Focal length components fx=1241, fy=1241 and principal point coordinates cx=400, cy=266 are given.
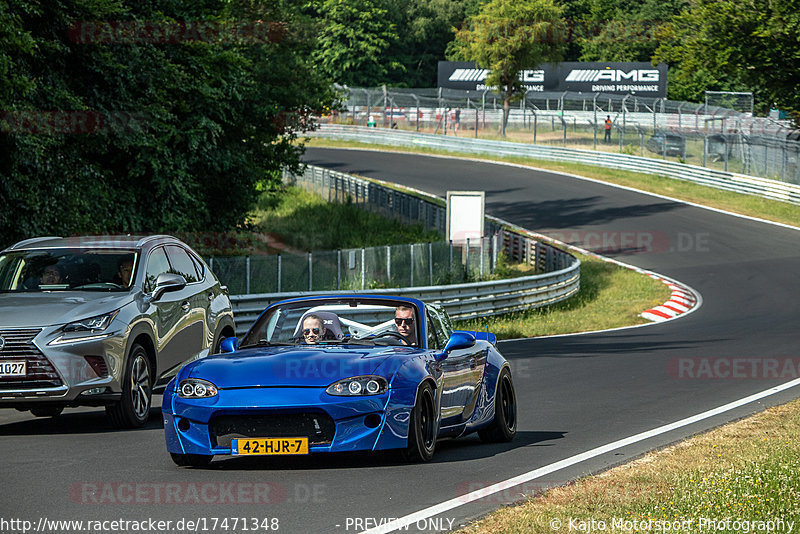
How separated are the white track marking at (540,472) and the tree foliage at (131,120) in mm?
11756

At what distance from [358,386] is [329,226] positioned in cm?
3693

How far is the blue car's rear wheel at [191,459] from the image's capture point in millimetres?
8586

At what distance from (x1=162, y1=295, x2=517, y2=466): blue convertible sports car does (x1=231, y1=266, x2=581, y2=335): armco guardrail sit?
1140 cm

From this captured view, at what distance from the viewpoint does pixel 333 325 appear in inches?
373

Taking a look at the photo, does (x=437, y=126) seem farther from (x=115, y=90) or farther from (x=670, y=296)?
(x=115, y=90)

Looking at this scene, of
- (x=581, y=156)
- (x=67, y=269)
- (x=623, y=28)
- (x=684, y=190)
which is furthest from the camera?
(x=623, y=28)

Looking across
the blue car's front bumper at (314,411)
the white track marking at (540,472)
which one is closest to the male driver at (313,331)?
the blue car's front bumper at (314,411)

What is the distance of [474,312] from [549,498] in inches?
741

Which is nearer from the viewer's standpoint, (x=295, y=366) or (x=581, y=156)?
(x=295, y=366)

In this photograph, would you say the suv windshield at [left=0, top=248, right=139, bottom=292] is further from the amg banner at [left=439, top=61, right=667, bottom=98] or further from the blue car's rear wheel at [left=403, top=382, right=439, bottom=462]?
the amg banner at [left=439, top=61, right=667, bottom=98]

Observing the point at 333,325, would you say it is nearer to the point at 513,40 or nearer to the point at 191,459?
the point at 191,459

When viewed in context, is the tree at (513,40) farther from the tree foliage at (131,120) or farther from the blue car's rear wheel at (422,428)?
the blue car's rear wheel at (422,428)

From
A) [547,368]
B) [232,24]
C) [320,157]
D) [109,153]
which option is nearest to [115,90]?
[109,153]

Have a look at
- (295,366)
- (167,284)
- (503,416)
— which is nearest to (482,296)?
(167,284)
